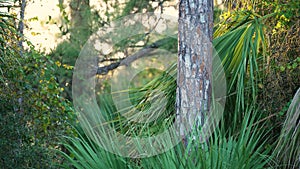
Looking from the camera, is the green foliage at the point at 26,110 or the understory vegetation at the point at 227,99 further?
the green foliage at the point at 26,110

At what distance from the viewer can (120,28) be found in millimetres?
6875

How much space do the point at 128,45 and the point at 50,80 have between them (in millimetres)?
3208

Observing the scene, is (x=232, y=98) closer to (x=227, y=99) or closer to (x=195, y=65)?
(x=227, y=99)

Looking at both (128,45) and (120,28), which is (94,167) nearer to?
(120,28)

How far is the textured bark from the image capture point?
344cm

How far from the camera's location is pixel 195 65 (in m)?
3.45

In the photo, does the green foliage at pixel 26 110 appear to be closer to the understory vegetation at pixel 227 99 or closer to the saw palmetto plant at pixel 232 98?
the understory vegetation at pixel 227 99

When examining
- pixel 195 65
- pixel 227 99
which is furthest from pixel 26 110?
pixel 227 99

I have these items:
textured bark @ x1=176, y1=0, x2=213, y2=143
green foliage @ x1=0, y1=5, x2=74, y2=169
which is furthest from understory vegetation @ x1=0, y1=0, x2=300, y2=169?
textured bark @ x1=176, y1=0, x2=213, y2=143

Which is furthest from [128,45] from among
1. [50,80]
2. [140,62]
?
[50,80]

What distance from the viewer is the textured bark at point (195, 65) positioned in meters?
3.44

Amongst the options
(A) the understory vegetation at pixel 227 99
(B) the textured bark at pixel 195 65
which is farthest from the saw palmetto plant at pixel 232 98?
(B) the textured bark at pixel 195 65

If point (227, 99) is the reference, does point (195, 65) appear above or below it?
above

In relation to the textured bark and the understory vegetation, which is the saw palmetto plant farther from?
the textured bark
